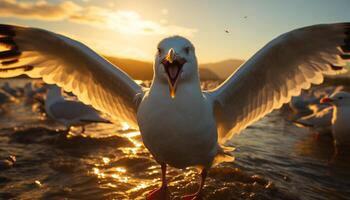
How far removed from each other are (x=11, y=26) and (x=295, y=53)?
4.14 metres

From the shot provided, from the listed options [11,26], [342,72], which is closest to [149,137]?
[11,26]

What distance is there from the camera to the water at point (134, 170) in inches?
225

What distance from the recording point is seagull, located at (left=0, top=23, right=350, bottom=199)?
3.79 metres

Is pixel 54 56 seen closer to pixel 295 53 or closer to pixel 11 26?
pixel 11 26

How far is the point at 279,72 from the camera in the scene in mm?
5254

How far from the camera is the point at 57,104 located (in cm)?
1209

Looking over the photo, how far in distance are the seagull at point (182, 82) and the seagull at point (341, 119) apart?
5355mm

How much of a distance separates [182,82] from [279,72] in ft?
6.93

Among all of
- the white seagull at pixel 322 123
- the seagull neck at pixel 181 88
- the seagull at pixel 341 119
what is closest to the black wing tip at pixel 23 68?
the seagull neck at pixel 181 88

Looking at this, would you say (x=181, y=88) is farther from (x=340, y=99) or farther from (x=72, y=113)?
(x=340, y=99)

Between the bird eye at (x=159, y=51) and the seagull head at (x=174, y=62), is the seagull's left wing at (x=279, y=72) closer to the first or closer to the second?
the seagull head at (x=174, y=62)

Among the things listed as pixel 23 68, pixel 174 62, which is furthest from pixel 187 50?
pixel 23 68

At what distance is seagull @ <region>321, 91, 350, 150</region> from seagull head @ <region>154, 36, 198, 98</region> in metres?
7.67

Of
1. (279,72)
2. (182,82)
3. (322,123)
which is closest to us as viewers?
(182,82)
